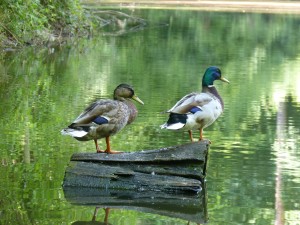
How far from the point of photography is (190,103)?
29.0 ft

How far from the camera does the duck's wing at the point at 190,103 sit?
8810 millimetres

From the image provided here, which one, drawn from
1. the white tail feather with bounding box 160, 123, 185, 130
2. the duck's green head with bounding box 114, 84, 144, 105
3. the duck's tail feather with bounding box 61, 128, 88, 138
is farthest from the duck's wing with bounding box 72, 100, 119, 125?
the white tail feather with bounding box 160, 123, 185, 130

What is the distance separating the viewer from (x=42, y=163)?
9797mm

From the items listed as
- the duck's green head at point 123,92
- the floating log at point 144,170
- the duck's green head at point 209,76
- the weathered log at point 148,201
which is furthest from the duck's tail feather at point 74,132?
the duck's green head at point 209,76

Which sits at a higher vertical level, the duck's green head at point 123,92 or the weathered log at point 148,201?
the duck's green head at point 123,92

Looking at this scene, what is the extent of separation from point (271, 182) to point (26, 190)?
241 cm

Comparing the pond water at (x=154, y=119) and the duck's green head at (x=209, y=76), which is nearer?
the pond water at (x=154, y=119)

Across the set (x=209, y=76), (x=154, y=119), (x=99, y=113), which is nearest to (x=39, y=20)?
(x=154, y=119)

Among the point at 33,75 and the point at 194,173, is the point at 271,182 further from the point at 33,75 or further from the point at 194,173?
the point at 33,75

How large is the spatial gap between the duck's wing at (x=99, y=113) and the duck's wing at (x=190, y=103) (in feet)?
1.80

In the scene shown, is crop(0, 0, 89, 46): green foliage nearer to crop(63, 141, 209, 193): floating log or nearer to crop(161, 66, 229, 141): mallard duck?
crop(161, 66, 229, 141): mallard duck

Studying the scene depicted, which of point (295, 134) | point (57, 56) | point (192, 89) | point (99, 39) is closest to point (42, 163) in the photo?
point (295, 134)

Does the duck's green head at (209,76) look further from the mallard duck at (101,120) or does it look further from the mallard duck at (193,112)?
the mallard duck at (101,120)

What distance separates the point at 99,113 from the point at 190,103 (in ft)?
2.85
